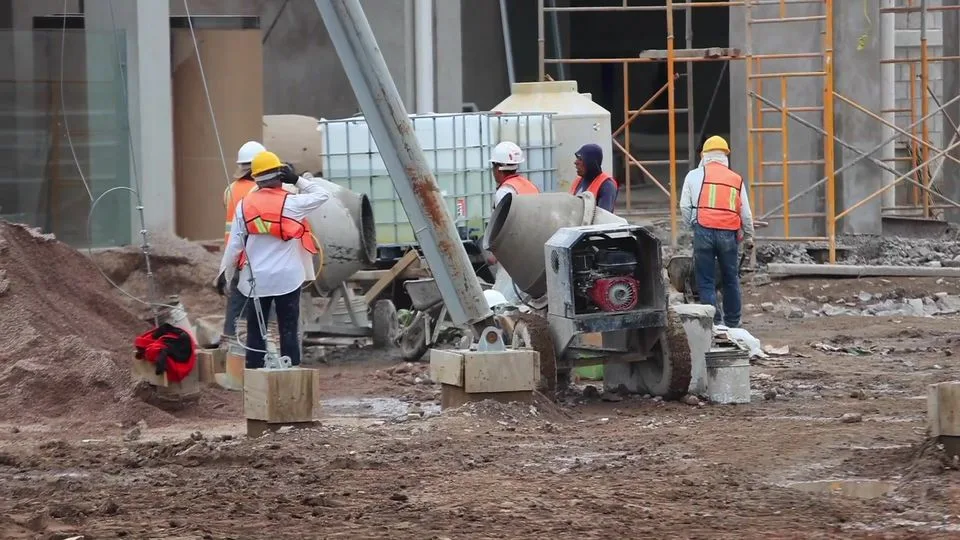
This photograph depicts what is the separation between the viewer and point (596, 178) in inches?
465

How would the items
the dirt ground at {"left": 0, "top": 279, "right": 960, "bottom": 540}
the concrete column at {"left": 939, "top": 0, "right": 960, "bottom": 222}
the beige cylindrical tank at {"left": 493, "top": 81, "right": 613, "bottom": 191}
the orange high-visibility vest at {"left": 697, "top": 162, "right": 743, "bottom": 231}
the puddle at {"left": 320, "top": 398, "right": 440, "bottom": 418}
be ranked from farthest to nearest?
the concrete column at {"left": 939, "top": 0, "right": 960, "bottom": 222} < the beige cylindrical tank at {"left": 493, "top": 81, "right": 613, "bottom": 191} < the orange high-visibility vest at {"left": 697, "top": 162, "right": 743, "bottom": 231} < the puddle at {"left": 320, "top": 398, "right": 440, "bottom": 418} < the dirt ground at {"left": 0, "top": 279, "right": 960, "bottom": 540}

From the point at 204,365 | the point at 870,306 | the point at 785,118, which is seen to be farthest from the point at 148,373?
the point at 785,118

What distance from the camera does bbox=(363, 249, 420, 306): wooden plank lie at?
43.2 ft

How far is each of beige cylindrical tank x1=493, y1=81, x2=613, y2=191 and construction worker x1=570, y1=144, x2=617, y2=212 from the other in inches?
117

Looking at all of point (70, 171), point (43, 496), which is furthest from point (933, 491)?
point (70, 171)

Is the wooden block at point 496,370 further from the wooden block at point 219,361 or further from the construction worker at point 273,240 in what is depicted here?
the wooden block at point 219,361

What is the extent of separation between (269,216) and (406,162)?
1192 millimetres

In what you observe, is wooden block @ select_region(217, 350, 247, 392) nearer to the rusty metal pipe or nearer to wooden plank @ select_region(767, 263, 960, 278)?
the rusty metal pipe

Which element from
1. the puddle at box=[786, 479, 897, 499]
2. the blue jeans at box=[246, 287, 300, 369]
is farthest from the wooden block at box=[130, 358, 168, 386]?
the puddle at box=[786, 479, 897, 499]

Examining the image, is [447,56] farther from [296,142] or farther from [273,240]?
[273,240]

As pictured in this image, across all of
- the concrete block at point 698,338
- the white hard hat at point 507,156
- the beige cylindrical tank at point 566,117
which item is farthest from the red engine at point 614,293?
the beige cylindrical tank at point 566,117

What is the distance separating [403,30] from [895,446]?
12.5 m

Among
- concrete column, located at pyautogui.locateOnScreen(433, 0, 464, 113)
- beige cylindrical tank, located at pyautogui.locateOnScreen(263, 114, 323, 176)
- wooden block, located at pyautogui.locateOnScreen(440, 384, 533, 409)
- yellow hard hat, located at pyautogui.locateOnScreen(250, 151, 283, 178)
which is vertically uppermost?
concrete column, located at pyautogui.locateOnScreen(433, 0, 464, 113)

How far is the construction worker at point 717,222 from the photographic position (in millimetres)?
12719
